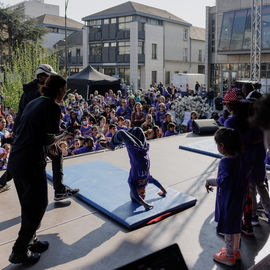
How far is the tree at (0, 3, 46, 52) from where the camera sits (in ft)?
106

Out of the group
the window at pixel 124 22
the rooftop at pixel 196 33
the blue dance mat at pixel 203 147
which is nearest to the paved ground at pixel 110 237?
the blue dance mat at pixel 203 147

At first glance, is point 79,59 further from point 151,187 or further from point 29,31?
point 151,187

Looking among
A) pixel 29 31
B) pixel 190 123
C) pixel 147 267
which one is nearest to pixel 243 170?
pixel 147 267

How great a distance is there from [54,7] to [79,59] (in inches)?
765

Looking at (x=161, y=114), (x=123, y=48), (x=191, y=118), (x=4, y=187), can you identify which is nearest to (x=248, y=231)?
(x=4, y=187)

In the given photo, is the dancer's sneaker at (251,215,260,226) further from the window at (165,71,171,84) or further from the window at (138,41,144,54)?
the window at (165,71,171,84)

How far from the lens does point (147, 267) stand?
4.27 ft

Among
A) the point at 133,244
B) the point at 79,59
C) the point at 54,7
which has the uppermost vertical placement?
the point at 54,7

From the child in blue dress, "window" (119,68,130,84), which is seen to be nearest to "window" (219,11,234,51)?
"window" (119,68,130,84)

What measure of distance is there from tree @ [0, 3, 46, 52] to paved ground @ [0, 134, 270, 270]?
101ft

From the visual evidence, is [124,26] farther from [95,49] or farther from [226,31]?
[226,31]

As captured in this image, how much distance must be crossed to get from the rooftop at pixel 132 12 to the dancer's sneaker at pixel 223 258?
106 ft

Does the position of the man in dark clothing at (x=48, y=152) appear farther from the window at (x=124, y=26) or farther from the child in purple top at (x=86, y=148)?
the window at (x=124, y=26)

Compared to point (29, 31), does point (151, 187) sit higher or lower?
lower
